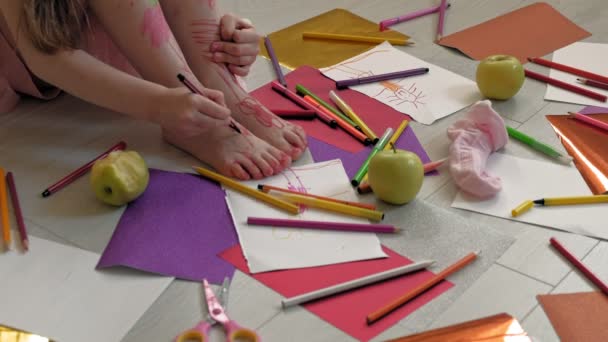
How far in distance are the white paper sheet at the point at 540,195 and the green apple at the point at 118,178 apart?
18.4 inches

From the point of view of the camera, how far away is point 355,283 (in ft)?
2.92

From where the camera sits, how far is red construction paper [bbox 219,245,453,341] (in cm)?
85

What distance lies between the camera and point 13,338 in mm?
839

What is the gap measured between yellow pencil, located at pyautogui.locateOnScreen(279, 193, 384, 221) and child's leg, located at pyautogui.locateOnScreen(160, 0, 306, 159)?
16cm

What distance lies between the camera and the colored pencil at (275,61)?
53.4 inches

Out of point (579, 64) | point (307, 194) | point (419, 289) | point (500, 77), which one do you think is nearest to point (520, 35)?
point (579, 64)

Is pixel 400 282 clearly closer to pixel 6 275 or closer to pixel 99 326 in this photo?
pixel 99 326

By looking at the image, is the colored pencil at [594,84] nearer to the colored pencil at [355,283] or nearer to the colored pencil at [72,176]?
the colored pencil at [355,283]

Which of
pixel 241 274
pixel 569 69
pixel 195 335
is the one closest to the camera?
pixel 195 335

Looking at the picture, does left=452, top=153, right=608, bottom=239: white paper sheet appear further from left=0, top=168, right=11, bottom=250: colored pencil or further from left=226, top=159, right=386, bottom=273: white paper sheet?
left=0, top=168, right=11, bottom=250: colored pencil

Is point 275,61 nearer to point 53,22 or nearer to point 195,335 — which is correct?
point 53,22

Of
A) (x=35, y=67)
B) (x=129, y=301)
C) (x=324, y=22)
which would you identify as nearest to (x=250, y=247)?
(x=129, y=301)

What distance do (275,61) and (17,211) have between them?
0.59 meters

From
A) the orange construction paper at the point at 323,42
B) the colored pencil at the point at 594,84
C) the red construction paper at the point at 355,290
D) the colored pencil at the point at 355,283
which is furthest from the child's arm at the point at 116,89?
the colored pencil at the point at 594,84
